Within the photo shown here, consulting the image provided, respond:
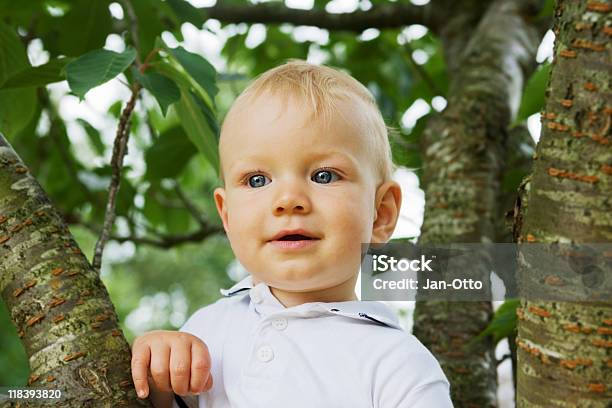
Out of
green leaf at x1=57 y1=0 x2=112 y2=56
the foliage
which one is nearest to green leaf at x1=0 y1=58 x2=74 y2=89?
the foliage

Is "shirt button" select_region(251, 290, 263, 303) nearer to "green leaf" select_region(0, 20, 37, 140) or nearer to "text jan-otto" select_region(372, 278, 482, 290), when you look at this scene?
"text jan-otto" select_region(372, 278, 482, 290)

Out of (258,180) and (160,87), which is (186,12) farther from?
(258,180)

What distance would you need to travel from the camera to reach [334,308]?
102 centimetres

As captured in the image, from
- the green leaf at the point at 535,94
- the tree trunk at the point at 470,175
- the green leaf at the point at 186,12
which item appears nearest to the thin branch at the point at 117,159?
the green leaf at the point at 186,12

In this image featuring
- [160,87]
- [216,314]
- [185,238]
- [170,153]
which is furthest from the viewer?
[185,238]

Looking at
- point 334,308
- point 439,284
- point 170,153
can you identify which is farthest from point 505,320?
point 170,153

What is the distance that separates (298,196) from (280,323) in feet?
0.59

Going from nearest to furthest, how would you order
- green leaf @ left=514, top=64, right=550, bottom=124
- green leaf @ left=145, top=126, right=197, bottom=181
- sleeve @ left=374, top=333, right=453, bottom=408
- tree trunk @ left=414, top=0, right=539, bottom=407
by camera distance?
sleeve @ left=374, top=333, right=453, bottom=408 → tree trunk @ left=414, top=0, right=539, bottom=407 → green leaf @ left=514, top=64, right=550, bottom=124 → green leaf @ left=145, top=126, right=197, bottom=181

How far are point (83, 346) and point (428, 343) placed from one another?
0.77 m

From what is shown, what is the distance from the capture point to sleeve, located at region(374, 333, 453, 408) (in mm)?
896

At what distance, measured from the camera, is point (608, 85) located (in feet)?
2.34

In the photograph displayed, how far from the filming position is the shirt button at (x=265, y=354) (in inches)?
39.1

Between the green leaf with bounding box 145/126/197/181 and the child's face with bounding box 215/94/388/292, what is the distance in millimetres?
1073

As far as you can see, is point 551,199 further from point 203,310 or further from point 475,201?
point 475,201
